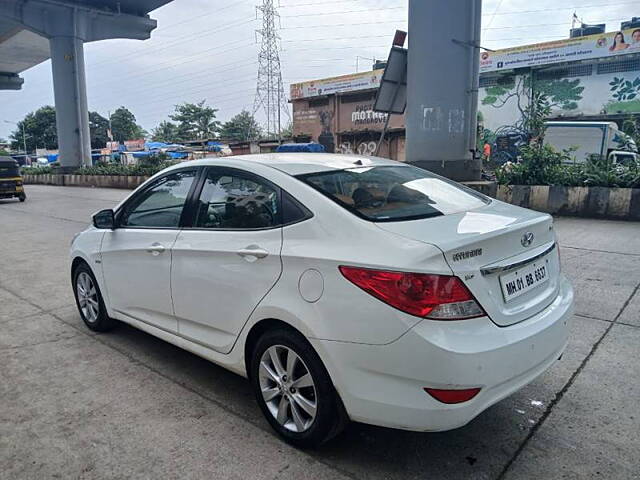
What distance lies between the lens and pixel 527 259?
2676 millimetres

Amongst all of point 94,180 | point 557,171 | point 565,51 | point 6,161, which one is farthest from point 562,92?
point 6,161

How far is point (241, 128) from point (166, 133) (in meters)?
14.5

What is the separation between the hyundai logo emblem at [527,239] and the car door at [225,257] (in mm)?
1307

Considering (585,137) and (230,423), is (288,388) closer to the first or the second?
(230,423)

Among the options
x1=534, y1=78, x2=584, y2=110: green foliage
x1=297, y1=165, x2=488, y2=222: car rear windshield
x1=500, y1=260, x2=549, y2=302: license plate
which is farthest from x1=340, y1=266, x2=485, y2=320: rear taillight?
x1=534, y1=78, x2=584, y2=110: green foliage

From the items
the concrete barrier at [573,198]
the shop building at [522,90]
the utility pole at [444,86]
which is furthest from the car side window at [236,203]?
the shop building at [522,90]

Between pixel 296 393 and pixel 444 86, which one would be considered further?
pixel 444 86

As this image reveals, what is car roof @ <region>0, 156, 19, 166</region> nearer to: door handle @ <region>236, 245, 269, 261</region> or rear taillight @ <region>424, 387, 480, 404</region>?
door handle @ <region>236, 245, 269, 261</region>

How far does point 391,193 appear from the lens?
310cm

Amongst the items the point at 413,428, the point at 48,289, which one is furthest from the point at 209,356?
the point at 48,289

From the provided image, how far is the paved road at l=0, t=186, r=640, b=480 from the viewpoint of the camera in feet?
8.45

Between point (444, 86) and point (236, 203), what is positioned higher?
point (444, 86)

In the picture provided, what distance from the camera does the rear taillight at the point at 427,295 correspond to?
2.25 metres

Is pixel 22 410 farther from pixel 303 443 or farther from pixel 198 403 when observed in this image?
pixel 303 443
